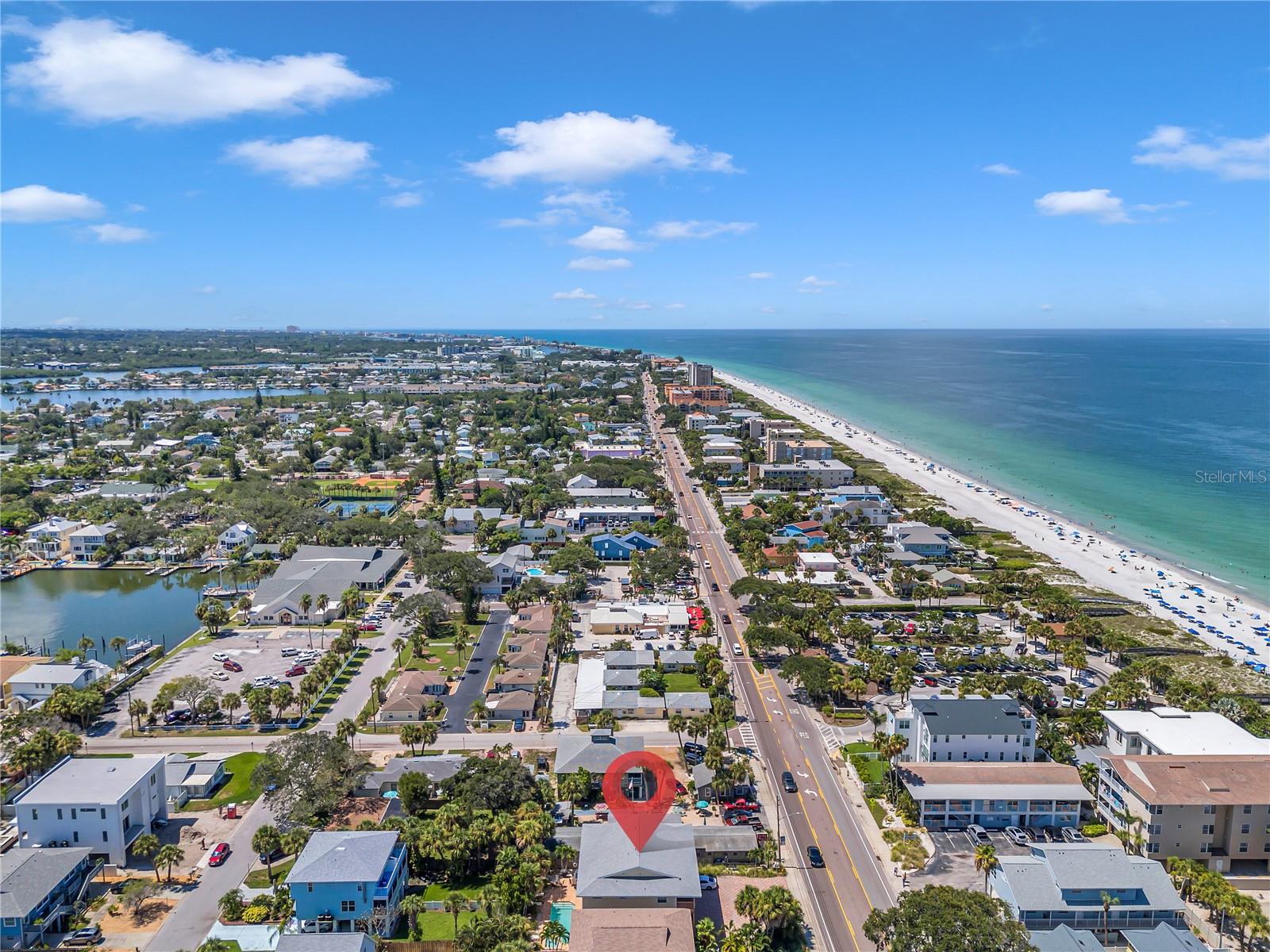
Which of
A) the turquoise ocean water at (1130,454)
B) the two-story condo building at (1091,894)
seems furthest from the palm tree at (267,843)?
the turquoise ocean water at (1130,454)

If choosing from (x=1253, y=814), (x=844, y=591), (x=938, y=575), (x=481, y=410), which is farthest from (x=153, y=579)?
(x=481, y=410)

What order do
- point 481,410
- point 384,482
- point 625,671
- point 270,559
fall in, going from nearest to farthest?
1. point 625,671
2. point 270,559
3. point 384,482
4. point 481,410

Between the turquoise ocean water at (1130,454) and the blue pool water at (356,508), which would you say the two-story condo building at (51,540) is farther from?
the turquoise ocean water at (1130,454)


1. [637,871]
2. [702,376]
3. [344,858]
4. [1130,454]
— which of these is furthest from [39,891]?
[702,376]

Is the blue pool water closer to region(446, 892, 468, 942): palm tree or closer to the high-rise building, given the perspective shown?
region(446, 892, 468, 942): palm tree

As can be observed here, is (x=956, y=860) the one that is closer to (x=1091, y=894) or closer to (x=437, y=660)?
(x=1091, y=894)

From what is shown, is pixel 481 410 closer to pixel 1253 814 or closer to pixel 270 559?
pixel 270 559

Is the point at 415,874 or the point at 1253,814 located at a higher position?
the point at 1253,814

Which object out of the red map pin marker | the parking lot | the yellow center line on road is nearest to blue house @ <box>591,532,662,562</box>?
the yellow center line on road
